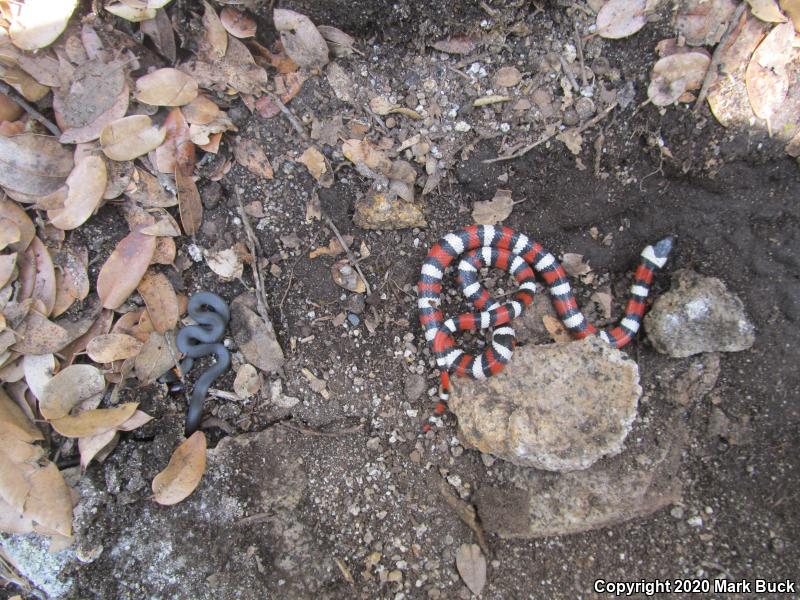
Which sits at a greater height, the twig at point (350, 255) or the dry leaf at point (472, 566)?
the twig at point (350, 255)

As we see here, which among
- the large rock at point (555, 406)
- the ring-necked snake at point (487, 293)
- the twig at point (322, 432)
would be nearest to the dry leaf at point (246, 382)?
the twig at point (322, 432)

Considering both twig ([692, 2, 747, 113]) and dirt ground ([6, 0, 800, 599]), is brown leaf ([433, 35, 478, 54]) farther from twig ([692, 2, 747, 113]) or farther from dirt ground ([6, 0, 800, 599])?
twig ([692, 2, 747, 113])

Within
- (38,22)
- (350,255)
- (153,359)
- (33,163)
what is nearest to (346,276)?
(350,255)

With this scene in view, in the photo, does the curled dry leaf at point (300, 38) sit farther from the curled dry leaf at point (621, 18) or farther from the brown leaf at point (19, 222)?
the brown leaf at point (19, 222)

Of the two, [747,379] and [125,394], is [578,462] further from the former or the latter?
[125,394]

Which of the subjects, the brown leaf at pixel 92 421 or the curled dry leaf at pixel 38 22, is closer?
the curled dry leaf at pixel 38 22

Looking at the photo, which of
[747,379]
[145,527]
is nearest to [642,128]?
[747,379]

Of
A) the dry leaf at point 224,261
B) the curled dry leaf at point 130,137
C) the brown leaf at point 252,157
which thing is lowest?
the dry leaf at point 224,261
